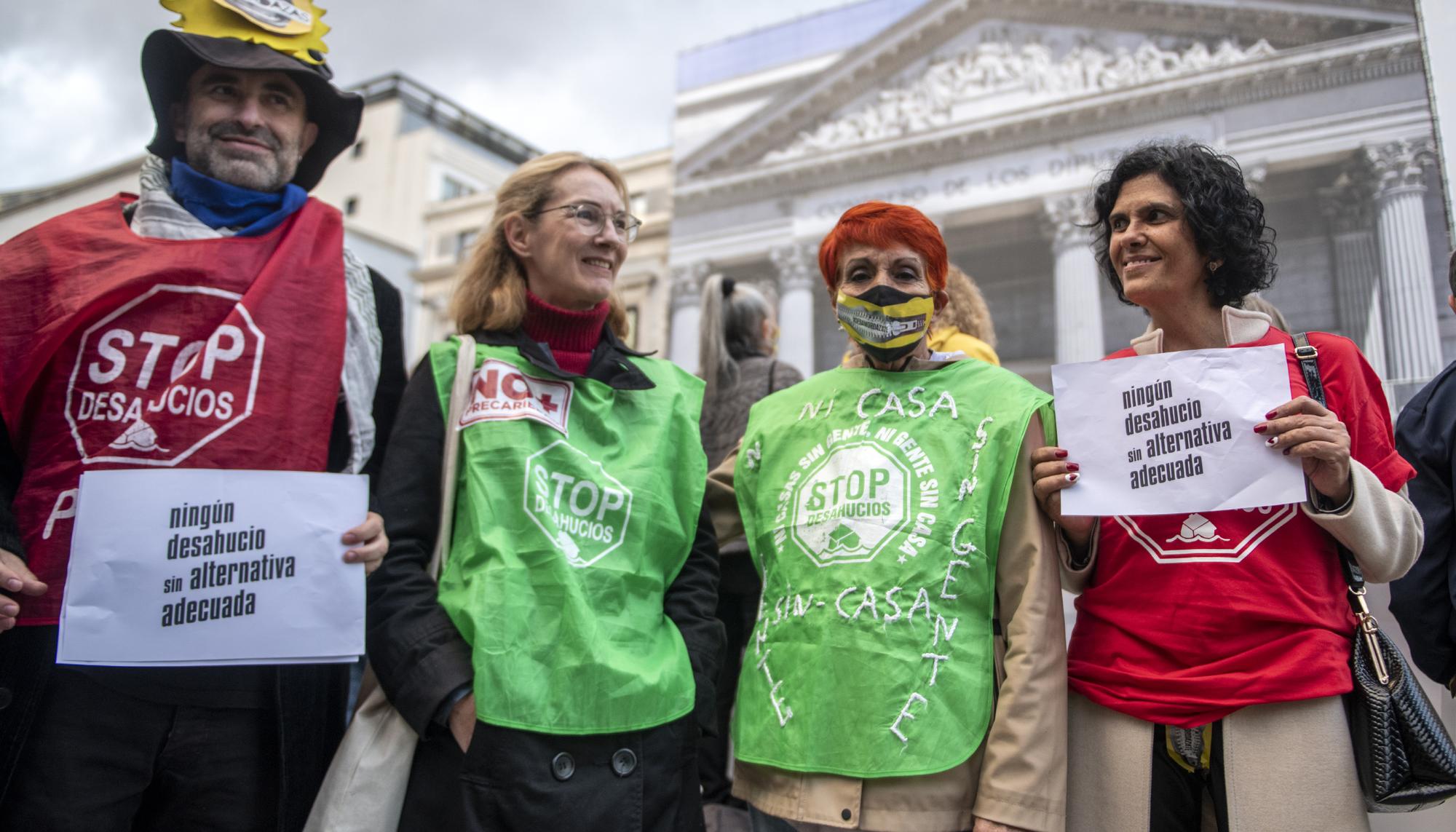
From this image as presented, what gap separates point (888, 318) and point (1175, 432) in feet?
2.20

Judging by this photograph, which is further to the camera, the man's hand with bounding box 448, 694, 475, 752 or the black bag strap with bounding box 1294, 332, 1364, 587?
the man's hand with bounding box 448, 694, 475, 752

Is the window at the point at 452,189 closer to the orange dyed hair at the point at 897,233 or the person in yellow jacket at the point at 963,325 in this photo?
the person in yellow jacket at the point at 963,325

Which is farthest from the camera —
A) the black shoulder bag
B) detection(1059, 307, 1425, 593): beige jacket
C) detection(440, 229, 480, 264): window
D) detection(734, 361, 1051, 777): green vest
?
detection(440, 229, 480, 264): window

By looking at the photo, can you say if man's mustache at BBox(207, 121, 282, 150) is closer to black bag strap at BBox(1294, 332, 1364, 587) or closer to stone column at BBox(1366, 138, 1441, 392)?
black bag strap at BBox(1294, 332, 1364, 587)

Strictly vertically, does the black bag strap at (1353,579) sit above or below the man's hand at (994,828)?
above

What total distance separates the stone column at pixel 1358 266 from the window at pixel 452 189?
21.9m

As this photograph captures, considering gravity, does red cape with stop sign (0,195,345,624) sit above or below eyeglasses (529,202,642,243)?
below

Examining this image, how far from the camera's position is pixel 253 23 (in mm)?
2564

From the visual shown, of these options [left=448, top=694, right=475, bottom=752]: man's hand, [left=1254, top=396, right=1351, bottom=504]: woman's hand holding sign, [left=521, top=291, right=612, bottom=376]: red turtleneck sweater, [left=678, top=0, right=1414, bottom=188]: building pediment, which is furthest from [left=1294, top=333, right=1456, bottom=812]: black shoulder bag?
[left=678, top=0, right=1414, bottom=188]: building pediment

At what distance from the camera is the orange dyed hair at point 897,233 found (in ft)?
7.60

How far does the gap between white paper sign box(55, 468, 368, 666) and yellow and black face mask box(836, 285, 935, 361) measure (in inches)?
46.2

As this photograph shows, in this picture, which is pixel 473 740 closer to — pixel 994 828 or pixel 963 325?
pixel 994 828

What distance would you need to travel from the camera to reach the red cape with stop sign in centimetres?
211

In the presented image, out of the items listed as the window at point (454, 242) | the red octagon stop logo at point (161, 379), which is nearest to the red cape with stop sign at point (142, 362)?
the red octagon stop logo at point (161, 379)
